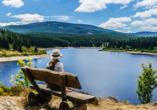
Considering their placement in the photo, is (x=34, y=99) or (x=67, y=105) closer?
(x=67, y=105)

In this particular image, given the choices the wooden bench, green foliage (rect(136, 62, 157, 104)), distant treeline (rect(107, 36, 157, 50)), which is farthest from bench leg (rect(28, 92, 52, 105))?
distant treeline (rect(107, 36, 157, 50))

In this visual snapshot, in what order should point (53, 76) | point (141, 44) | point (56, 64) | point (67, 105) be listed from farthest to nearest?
point (141, 44)
point (56, 64)
point (53, 76)
point (67, 105)

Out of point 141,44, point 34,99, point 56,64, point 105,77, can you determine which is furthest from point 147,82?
point 141,44

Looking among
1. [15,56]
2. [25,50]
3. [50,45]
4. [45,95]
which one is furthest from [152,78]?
[50,45]

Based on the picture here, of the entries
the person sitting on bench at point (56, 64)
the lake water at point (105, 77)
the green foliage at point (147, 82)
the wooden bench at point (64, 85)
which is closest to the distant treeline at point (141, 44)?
the lake water at point (105, 77)

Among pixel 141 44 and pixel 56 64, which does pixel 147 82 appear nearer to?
pixel 56 64

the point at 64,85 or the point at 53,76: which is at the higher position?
the point at 53,76

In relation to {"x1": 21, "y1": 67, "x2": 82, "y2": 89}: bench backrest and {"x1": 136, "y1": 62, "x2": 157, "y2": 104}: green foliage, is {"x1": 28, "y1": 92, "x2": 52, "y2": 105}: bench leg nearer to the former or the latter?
{"x1": 21, "y1": 67, "x2": 82, "y2": 89}: bench backrest

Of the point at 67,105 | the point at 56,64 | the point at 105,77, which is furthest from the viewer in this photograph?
the point at 105,77

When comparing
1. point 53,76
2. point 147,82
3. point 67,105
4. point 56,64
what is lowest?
point 147,82

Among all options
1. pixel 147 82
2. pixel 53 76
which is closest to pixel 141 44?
pixel 147 82

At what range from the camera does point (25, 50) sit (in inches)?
3356

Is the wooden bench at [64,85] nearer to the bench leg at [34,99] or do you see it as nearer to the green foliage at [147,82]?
the bench leg at [34,99]

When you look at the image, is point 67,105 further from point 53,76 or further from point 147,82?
Answer: point 147,82
